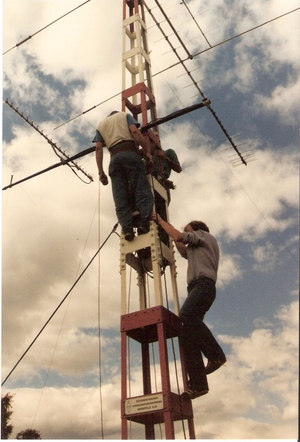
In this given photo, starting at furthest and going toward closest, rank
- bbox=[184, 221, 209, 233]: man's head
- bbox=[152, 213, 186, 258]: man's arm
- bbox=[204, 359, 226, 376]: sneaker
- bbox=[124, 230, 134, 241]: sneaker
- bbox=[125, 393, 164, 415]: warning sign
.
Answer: bbox=[184, 221, 209, 233]: man's head < bbox=[124, 230, 134, 241]: sneaker < bbox=[152, 213, 186, 258]: man's arm < bbox=[204, 359, 226, 376]: sneaker < bbox=[125, 393, 164, 415]: warning sign

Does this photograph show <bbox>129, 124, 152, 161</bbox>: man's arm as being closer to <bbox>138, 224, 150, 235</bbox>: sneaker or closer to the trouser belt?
the trouser belt

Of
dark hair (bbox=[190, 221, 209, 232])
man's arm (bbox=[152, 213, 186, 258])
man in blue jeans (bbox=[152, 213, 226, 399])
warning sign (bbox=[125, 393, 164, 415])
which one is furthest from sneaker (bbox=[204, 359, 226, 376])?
dark hair (bbox=[190, 221, 209, 232])

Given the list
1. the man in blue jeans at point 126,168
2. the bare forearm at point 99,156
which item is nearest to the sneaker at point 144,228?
the man in blue jeans at point 126,168

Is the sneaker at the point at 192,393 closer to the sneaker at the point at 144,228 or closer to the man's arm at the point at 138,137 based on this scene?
Answer: the sneaker at the point at 144,228

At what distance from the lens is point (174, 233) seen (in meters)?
5.48

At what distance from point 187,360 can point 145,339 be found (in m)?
0.78

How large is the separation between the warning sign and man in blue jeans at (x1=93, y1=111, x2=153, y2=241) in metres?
2.06

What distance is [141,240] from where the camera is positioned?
572 centimetres

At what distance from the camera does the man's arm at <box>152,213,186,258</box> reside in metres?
5.44

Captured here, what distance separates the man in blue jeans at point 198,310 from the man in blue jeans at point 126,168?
1.77 ft

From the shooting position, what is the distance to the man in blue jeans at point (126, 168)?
5.76 meters

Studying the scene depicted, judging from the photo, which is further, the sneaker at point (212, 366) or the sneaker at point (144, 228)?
the sneaker at point (144, 228)

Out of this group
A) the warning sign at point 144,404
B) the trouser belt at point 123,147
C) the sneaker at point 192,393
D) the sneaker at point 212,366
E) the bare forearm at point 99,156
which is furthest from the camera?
the bare forearm at point 99,156

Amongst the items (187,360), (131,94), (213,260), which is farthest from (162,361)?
(131,94)
